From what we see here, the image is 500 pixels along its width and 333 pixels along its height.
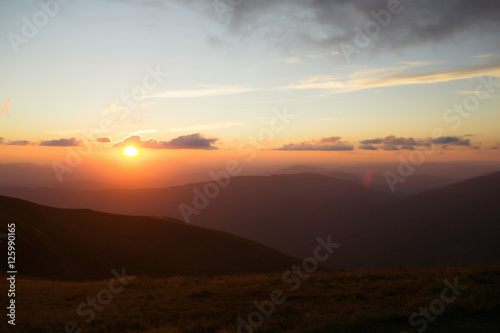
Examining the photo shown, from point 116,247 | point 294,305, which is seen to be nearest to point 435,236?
point 116,247

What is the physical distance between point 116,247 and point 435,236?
319 ft

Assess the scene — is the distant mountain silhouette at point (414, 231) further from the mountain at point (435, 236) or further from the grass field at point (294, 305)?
the grass field at point (294, 305)

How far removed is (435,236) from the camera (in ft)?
341

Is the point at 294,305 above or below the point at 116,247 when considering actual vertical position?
below

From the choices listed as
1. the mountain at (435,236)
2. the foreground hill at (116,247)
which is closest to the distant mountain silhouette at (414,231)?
the mountain at (435,236)

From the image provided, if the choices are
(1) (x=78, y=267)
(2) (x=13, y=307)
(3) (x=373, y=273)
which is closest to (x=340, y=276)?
(3) (x=373, y=273)

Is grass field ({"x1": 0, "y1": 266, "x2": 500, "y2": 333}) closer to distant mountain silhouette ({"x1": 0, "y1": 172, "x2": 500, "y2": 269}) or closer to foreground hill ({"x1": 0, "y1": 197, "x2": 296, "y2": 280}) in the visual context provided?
foreground hill ({"x1": 0, "y1": 197, "x2": 296, "y2": 280})

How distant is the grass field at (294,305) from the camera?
9155 mm

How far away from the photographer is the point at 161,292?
14031 mm

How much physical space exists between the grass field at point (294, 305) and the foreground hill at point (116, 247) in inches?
496

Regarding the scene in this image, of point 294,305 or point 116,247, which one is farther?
point 116,247

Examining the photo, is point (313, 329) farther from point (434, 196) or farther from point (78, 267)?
point (434, 196)

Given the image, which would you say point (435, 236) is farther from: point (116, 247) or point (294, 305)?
point (294, 305)

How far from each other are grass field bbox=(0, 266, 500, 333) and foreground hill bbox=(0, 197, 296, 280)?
41.3ft
